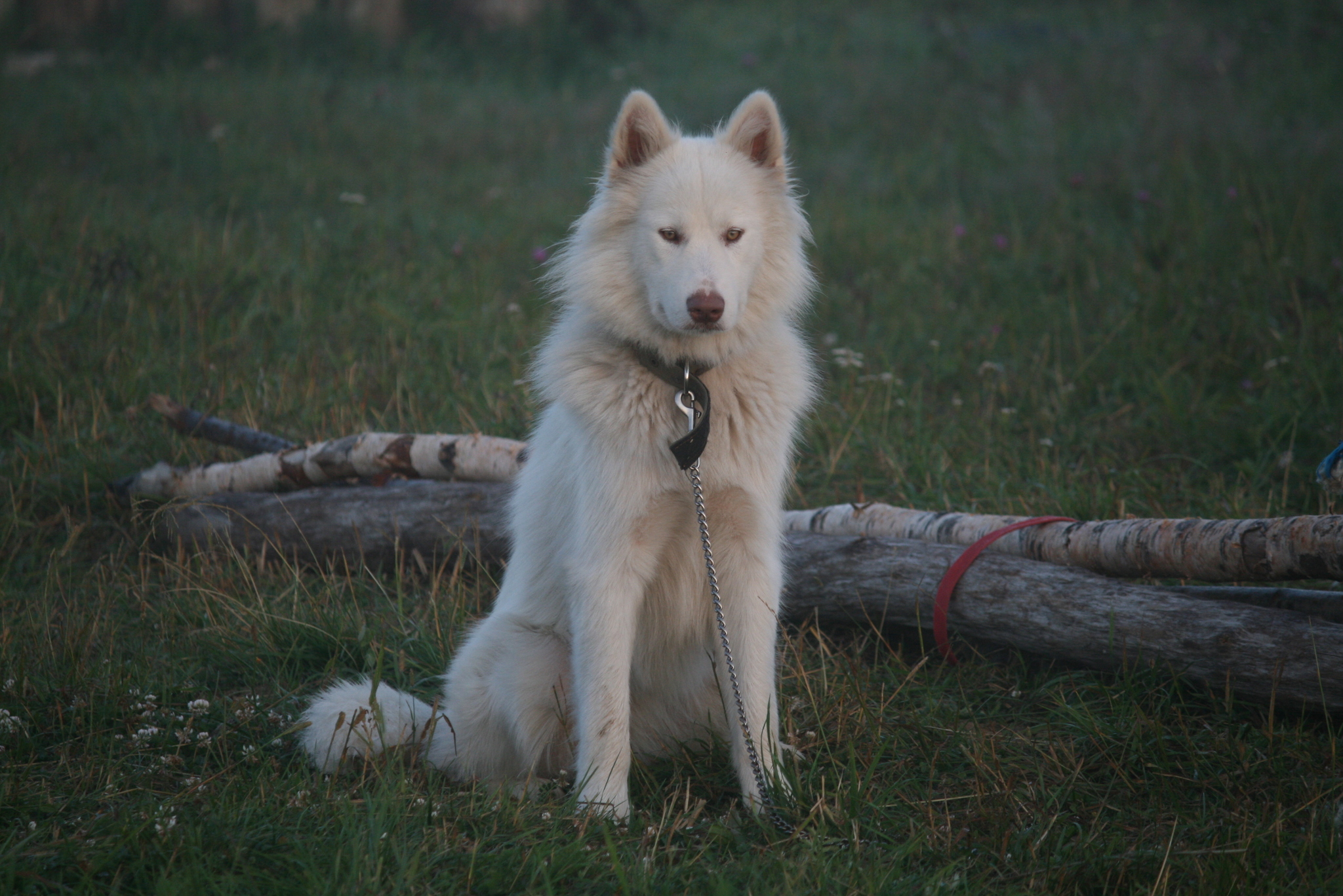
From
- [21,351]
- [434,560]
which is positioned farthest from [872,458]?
[21,351]

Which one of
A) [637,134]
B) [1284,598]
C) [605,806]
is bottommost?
[605,806]

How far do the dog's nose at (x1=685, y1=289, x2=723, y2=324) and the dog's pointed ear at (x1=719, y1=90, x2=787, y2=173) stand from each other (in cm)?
→ 59

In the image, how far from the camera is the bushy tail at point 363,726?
2586 mm

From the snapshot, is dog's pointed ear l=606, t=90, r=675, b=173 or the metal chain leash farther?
dog's pointed ear l=606, t=90, r=675, b=173

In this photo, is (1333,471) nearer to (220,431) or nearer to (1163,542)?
(1163,542)

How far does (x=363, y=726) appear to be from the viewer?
8.41ft

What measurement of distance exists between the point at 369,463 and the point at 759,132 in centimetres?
220

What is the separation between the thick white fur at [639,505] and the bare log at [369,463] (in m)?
1.04

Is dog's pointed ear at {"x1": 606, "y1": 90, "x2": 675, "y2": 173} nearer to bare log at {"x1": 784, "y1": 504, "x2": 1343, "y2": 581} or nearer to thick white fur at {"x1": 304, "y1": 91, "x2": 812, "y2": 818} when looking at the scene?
thick white fur at {"x1": 304, "y1": 91, "x2": 812, "y2": 818}

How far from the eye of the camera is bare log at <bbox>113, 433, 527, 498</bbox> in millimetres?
3922

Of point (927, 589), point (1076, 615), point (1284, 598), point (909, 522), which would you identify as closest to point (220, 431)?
point (909, 522)

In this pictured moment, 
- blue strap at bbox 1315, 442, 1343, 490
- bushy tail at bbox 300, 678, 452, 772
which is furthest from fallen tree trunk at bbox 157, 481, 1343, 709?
bushy tail at bbox 300, 678, 452, 772

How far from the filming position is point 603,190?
2.76 metres

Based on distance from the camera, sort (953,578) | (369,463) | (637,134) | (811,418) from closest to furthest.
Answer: (637,134), (953,578), (369,463), (811,418)
